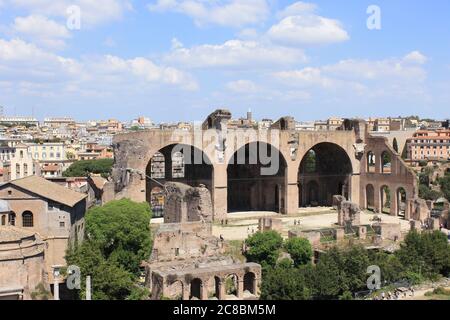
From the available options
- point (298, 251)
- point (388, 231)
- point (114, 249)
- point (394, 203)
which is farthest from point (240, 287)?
point (394, 203)

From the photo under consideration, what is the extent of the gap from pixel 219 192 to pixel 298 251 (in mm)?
15318

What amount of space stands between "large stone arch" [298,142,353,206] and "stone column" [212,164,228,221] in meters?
10.8

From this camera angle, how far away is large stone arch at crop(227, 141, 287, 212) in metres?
50.2

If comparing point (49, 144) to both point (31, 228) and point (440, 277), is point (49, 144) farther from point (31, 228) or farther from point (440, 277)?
point (440, 277)

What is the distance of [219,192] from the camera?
46.2 metres

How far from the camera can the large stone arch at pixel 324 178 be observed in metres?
53.9

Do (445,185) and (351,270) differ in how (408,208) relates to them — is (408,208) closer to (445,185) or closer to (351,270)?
(445,185)

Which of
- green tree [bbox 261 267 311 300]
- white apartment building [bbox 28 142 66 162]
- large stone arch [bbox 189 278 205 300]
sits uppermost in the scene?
white apartment building [bbox 28 142 66 162]

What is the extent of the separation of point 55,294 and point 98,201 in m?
19.6

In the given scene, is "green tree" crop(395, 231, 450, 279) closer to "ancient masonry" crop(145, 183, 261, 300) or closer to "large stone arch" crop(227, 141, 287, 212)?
"ancient masonry" crop(145, 183, 261, 300)

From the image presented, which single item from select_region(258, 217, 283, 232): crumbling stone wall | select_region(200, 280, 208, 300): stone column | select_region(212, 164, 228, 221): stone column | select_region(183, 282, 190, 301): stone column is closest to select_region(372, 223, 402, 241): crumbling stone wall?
select_region(258, 217, 283, 232): crumbling stone wall

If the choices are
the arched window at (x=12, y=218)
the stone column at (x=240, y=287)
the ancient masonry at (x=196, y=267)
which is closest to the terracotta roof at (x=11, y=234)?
the arched window at (x=12, y=218)

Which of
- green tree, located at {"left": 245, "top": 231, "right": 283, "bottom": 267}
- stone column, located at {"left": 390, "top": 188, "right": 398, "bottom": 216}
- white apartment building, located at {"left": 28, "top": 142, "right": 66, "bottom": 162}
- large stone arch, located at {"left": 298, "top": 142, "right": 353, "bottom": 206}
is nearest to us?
green tree, located at {"left": 245, "top": 231, "right": 283, "bottom": 267}
